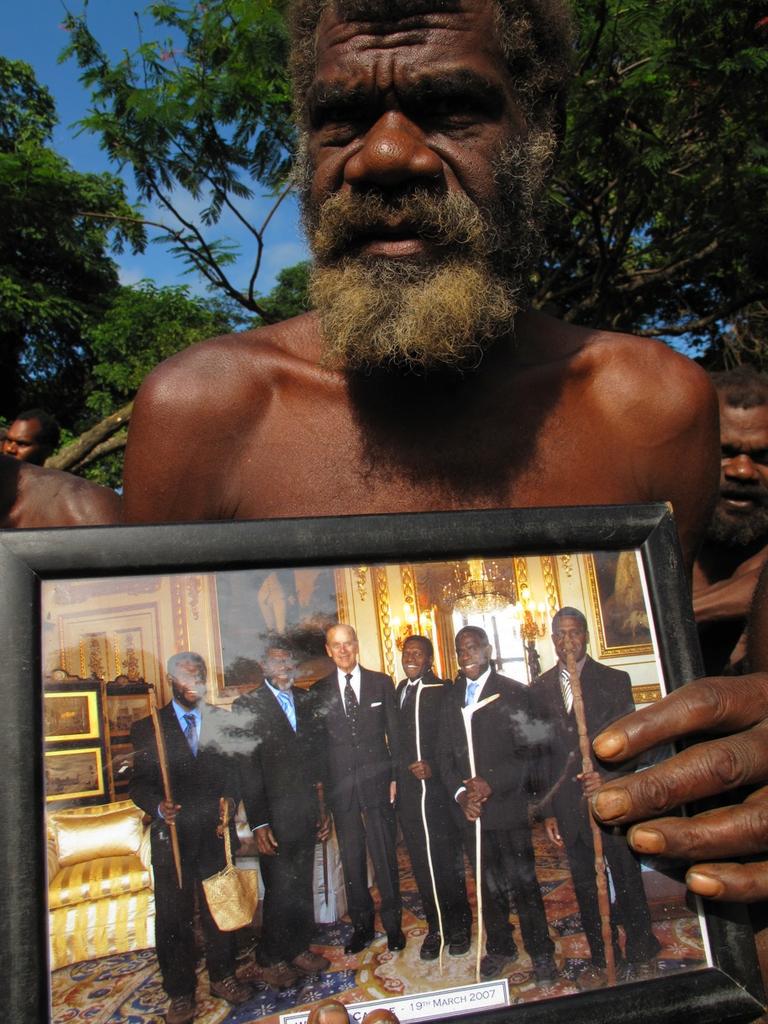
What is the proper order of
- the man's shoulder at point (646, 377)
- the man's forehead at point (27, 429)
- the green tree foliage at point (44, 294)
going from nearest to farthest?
the man's shoulder at point (646, 377) → the man's forehead at point (27, 429) → the green tree foliage at point (44, 294)

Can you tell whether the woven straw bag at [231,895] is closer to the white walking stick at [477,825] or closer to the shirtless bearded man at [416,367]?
the white walking stick at [477,825]

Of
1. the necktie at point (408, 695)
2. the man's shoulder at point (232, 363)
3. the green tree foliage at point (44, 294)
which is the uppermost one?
the green tree foliage at point (44, 294)

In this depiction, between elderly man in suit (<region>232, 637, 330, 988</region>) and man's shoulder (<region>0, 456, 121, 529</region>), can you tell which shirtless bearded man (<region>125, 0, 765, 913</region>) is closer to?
elderly man in suit (<region>232, 637, 330, 988</region>)

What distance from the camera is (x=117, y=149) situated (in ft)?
26.2

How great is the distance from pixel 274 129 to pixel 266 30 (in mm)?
909

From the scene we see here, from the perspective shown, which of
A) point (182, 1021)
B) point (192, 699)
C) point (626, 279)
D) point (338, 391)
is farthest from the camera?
point (626, 279)

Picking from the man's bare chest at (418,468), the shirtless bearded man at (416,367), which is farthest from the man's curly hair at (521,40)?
the man's bare chest at (418,468)

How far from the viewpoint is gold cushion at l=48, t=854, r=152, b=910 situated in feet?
3.39

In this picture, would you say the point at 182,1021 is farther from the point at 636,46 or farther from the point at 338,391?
the point at 636,46

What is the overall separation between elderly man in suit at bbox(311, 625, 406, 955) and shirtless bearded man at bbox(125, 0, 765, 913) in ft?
2.02

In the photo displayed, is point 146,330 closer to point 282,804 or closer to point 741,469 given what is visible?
point 741,469

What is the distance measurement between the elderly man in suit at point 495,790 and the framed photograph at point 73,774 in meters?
0.43

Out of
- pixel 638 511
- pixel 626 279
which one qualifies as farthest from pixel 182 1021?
pixel 626 279

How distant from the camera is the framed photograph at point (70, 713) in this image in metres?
A: 1.06
